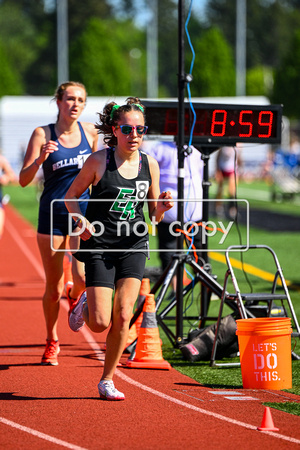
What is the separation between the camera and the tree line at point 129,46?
223 ft

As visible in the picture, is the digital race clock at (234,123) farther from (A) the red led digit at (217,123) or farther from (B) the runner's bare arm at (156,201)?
(B) the runner's bare arm at (156,201)

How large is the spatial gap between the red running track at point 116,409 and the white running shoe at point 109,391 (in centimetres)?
5

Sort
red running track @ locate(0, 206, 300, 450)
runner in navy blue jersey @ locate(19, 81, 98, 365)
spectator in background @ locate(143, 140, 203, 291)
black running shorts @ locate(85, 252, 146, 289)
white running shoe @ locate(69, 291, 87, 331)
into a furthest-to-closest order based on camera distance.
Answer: spectator in background @ locate(143, 140, 203, 291), runner in navy blue jersey @ locate(19, 81, 98, 365), white running shoe @ locate(69, 291, 87, 331), black running shorts @ locate(85, 252, 146, 289), red running track @ locate(0, 206, 300, 450)

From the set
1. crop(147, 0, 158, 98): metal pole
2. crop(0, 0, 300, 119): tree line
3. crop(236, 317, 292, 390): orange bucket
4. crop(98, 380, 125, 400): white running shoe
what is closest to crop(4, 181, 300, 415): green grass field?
crop(236, 317, 292, 390): orange bucket

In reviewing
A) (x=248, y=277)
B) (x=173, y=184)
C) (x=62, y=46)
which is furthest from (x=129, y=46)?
(x=173, y=184)

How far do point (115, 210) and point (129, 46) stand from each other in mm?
96530

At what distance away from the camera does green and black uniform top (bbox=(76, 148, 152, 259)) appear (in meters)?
6.18

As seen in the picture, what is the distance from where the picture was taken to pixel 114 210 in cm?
618

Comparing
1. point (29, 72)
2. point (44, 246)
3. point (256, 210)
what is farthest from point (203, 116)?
point (29, 72)

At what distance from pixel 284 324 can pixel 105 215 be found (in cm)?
177

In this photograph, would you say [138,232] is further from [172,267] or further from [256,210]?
[256,210]

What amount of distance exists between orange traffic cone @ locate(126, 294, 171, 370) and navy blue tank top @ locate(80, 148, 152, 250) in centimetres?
161

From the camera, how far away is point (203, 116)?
8.48m

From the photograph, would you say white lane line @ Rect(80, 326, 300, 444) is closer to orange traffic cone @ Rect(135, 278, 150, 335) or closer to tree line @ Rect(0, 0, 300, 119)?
orange traffic cone @ Rect(135, 278, 150, 335)
